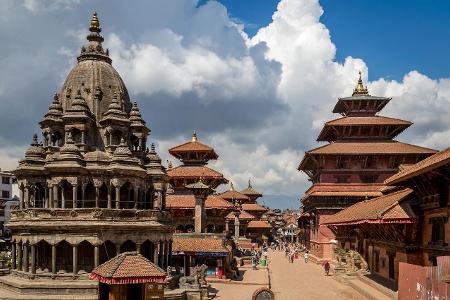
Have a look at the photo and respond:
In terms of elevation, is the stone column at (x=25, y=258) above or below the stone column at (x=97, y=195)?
below

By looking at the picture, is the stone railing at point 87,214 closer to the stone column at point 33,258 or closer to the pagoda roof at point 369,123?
the stone column at point 33,258

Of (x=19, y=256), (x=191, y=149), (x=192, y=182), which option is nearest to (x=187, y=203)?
(x=192, y=182)

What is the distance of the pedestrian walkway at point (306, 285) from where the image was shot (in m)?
33.3

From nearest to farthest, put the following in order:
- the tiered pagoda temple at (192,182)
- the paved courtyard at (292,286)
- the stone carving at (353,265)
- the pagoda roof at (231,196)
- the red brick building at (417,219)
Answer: the red brick building at (417,219), the paved courtyard at (292,286), the stone carving at (353,265), the tiered pagoda temple at (192,182), the pagoda roof at (231,196)

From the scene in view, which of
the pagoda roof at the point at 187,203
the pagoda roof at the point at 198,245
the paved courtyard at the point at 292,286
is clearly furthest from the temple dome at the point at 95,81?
the paved courtyard at the point at 292,286

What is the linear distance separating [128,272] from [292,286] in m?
19.9

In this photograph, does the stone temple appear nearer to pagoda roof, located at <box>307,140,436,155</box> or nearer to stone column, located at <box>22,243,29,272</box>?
stone column, located at <box>22,243,29,272</box>

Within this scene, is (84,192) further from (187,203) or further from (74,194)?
(187,203)

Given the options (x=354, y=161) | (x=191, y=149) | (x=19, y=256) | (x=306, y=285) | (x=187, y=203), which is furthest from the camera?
(x=354, y=161)

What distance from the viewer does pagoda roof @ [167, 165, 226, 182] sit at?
53.5 m

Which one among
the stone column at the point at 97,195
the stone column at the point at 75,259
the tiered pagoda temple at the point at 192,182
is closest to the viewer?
the stone column at the point at 75,259

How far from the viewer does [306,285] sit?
127ft

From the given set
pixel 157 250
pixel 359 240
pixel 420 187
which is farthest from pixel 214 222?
pixel 420 187

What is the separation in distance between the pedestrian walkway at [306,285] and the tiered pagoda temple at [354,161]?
26.1 ft
